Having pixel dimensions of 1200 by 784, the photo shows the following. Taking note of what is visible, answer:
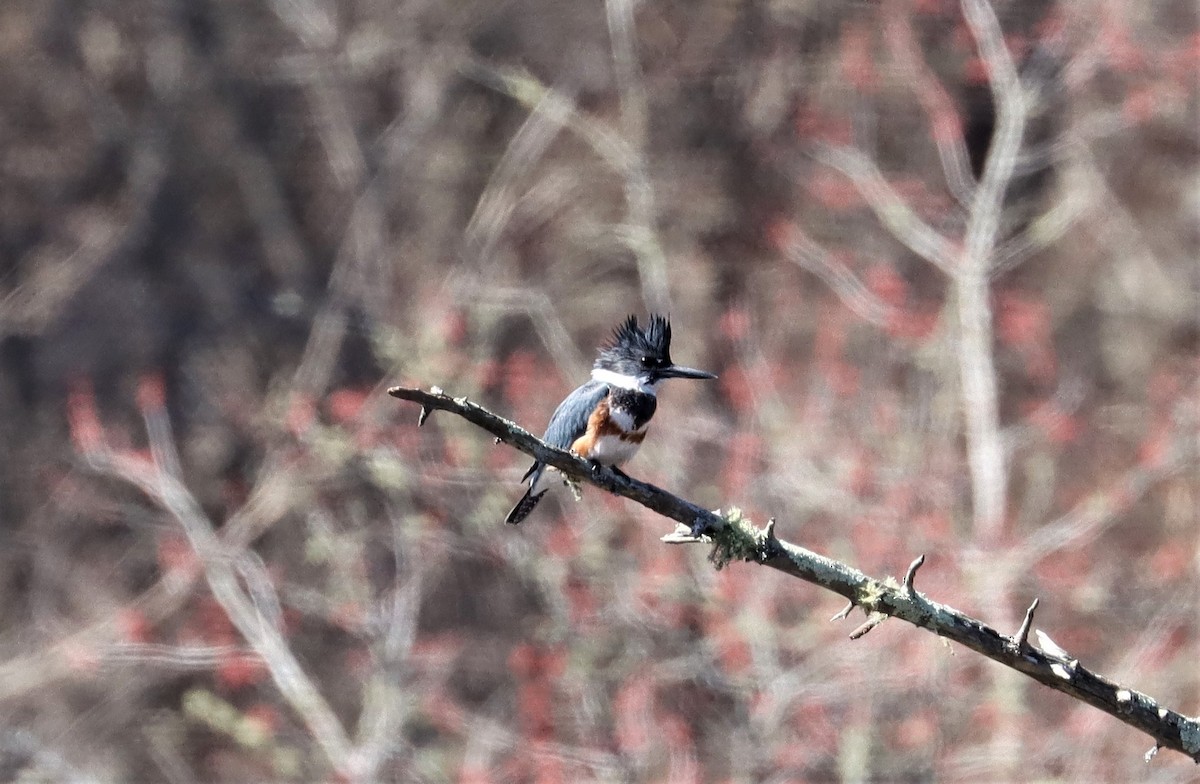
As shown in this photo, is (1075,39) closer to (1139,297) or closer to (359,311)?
(1139,297)

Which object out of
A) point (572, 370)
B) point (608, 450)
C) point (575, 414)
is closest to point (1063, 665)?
point (608, 450)

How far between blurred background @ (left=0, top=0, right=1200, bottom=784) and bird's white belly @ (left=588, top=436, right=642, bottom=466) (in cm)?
132

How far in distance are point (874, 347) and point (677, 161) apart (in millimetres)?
1382

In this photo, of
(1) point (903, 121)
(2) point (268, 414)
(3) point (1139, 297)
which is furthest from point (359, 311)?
(3) point (1139, 297)

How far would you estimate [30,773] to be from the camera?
15.5 feet

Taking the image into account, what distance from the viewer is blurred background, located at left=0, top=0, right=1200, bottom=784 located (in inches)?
175

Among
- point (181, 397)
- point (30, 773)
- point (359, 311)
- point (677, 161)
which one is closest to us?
point (30, 773)

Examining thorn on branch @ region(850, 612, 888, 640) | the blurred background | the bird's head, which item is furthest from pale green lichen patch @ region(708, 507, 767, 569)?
the blurred background

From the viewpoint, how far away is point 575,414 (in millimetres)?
3090

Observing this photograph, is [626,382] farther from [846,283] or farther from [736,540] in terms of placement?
[846,283]

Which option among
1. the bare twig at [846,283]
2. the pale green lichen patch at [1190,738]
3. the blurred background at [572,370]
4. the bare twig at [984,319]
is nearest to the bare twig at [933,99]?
the blurred background at [572,370]

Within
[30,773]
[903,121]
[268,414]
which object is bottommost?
[30,773]

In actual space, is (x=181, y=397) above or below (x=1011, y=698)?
above

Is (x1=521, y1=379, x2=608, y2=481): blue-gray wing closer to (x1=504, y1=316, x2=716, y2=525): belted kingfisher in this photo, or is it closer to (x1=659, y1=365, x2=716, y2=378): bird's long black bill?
(x1=504, y1=316, x2=716, y2=525): belted kingfisher
